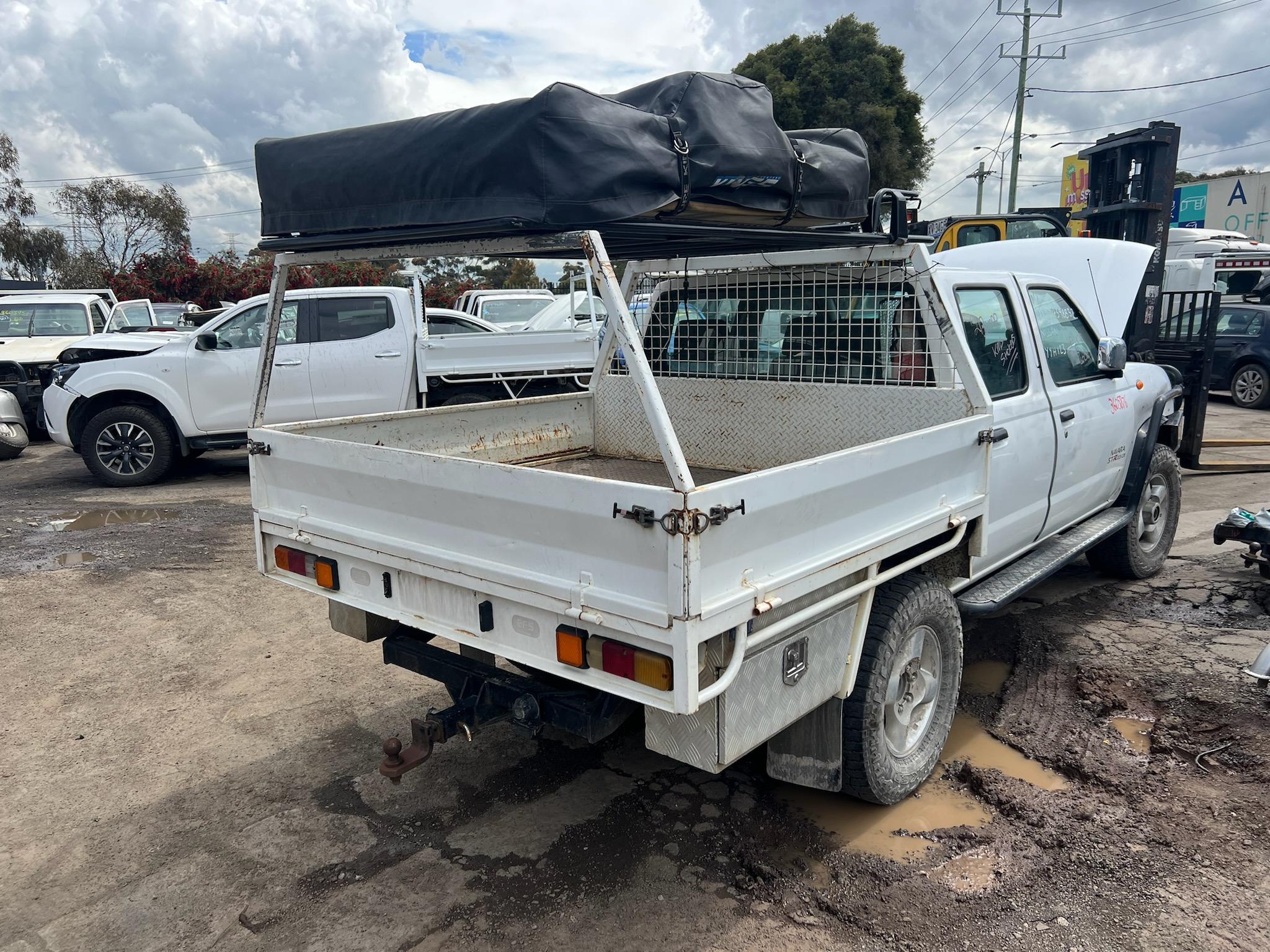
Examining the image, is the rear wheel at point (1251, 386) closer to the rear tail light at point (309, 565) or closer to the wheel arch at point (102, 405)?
the wheel arch at point (102, 405)

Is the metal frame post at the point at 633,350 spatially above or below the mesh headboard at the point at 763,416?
above

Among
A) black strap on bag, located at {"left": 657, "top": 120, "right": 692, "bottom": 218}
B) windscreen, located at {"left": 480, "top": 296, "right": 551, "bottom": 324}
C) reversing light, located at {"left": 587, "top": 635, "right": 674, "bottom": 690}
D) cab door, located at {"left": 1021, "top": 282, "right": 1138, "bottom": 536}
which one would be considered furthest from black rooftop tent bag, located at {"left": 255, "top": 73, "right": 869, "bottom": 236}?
windscreen, located at {"left": 480, "top": 296, "right": 551, "bottom": 324}

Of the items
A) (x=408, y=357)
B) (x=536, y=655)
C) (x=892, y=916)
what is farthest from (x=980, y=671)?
(x=408, y=357)

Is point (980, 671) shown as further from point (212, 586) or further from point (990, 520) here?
point (212, 586)

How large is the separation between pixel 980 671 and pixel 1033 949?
2.08 m

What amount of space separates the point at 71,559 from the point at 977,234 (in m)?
10.7

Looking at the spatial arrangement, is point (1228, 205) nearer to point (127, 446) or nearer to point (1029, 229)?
point (1029, 229)

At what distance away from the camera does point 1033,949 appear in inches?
105

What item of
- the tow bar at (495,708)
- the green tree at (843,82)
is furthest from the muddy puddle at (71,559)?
the green tree at (843,82)

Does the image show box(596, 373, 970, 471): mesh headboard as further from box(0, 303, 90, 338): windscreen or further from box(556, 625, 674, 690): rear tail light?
box(0, 303, 90, 338): windscreen

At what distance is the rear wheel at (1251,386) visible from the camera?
13859 mm

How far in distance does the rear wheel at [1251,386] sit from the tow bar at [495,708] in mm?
14504

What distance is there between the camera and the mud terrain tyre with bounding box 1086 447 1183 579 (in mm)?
5652

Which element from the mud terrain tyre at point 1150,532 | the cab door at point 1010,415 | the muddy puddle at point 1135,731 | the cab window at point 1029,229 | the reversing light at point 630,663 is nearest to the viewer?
the reversing light at point 630,663
